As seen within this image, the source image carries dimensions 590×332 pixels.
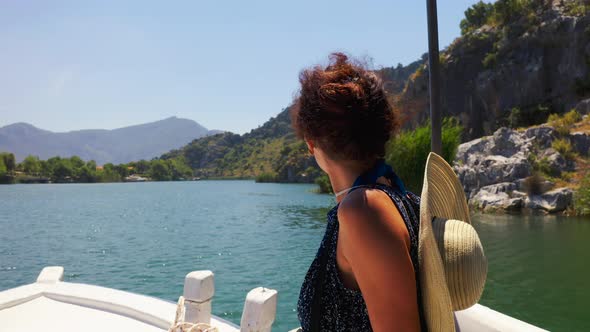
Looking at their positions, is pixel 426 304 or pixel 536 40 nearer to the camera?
pixel 426 304

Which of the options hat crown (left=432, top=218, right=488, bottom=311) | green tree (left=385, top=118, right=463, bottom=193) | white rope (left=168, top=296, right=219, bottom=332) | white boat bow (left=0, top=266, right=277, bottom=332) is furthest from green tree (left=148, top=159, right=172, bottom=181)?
hat crown (left=432, top=218, right=488, bottom=311)

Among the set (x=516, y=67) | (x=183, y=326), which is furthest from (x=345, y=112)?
(x=516, y=67)

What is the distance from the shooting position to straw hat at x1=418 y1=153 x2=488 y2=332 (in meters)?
0.82

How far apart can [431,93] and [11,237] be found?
48.7 feet

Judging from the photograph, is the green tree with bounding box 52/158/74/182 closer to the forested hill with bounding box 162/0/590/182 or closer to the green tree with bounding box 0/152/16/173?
the green tree with bounding box 0/152/16/173

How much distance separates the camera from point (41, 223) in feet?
55.6

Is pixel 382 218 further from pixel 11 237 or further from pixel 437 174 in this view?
pixel 11 237

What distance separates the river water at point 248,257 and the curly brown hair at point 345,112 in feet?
15.2

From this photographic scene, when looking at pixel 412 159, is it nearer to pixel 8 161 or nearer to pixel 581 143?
pixel 581 143

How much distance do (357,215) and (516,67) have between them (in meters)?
32.9

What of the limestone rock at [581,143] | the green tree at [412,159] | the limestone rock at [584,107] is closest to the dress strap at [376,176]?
the green tree at [412,159]

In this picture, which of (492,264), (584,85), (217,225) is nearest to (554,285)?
(492,264)

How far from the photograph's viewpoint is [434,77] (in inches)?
115

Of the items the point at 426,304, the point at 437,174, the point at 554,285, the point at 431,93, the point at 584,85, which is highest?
the point at 584,85
